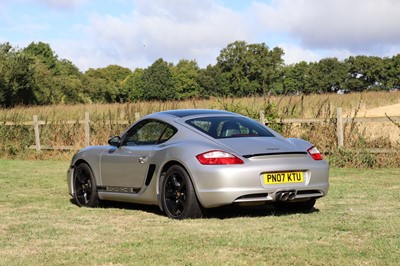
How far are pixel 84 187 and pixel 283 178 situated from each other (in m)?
3.41

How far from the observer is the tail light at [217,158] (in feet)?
25.3

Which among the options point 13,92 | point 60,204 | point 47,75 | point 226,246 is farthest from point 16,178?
point 47,75

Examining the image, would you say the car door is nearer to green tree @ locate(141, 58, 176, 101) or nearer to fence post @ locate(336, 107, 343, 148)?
fence post @ locate(336, 107, 343, 148)

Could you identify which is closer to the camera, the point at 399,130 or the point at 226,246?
the point at 226,246

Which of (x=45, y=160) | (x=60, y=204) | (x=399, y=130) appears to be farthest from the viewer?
(x=45, y=160)

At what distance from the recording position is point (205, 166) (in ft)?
25.4

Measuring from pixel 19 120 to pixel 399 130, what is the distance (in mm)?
14848

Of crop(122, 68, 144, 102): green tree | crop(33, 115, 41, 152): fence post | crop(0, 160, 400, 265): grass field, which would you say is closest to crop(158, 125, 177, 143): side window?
crop(0, 160, 400, 265): grass field

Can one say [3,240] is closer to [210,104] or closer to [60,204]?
[60,204]

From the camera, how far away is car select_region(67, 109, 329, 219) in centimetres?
771

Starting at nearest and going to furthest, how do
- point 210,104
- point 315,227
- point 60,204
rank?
point 315,227
point 60,204
point 210,104

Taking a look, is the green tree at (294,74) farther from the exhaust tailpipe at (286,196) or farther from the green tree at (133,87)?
the exhaust tailpipe at (286,196)

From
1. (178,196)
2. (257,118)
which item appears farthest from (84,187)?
(257,118)

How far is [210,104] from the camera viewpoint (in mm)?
21125
